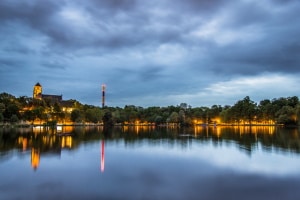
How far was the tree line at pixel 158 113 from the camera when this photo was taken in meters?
116

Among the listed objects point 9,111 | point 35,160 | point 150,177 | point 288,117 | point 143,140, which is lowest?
point 150,177

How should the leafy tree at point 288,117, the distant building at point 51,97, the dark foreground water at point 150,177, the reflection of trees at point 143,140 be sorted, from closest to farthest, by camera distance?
the dark foreground water at point 150,177, the reflection of trees at point 143,140, the leafy tree at point 288,117, the distant building at point 51,97

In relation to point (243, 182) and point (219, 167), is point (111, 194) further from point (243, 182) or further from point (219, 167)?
point (219, 167)

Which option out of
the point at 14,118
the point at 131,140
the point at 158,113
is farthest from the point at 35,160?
the point at 158,113

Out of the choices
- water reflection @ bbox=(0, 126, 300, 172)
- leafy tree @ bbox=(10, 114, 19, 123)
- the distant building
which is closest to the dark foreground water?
water reflection @ bbox=(0, 126, 300, 172)

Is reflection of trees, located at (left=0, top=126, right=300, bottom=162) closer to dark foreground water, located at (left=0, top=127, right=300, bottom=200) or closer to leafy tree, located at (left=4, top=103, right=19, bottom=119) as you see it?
dark foreground water, located at (left=0, top=127, right=300, bottom=200)

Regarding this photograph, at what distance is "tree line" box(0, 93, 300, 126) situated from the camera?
115938 millimetres

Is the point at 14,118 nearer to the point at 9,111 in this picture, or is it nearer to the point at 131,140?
the point at 9,111

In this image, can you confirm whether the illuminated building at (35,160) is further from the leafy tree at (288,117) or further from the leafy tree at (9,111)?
the leafy tree at (288,117)

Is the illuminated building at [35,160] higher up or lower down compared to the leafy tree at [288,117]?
lower down

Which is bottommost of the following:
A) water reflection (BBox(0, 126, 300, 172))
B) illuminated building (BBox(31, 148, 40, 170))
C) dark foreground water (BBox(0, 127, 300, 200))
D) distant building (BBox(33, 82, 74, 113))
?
dark foreground water (BBox(0, 127, 300, 200))

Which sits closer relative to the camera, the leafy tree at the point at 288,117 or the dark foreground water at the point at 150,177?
the dark foreground water at the point at 150,177

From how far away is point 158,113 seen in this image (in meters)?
189

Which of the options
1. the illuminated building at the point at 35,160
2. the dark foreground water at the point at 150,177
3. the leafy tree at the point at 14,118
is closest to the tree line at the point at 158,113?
the leafy tree at the point at 14,118
